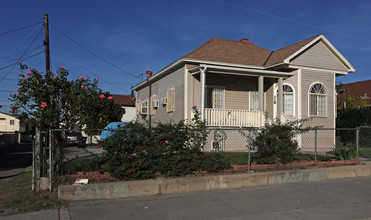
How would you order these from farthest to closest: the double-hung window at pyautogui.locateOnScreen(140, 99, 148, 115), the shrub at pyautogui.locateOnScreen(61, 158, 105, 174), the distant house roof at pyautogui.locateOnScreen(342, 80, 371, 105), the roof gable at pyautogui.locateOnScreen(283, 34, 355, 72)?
the distant house roof at pyautogui.locateOnScreen(342, 80, 371, 105)
the double-hung window at pyautogui.locateOnScreen(140, 99, 148, 115)
the roof gable at pyautogui.locateOnScreen(283, 34, 355, 72)
the shrub at pyautogui.locateOnScreen(61, 158, 105, 174)

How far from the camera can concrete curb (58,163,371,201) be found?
19.6 feet

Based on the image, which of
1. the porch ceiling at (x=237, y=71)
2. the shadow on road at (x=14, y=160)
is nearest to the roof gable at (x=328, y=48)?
the porch ceiling at (x=237, y=71)

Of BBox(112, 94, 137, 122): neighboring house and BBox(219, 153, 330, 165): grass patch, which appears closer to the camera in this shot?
BBox(219, 153, 330, 165): grass patch

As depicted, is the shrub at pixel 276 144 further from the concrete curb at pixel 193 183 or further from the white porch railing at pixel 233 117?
the white porch railing at pixel 233 117

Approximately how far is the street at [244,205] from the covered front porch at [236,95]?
665 cm

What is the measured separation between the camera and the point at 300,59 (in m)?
14.7

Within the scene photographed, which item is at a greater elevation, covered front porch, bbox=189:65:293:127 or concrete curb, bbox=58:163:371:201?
covered front porch, bbox=189:65:293:127

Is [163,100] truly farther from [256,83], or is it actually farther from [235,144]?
[256,83]

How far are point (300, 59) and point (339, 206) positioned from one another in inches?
400

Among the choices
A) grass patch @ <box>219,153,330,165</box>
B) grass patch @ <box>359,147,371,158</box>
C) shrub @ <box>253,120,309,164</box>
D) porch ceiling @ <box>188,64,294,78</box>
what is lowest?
grass patch @ <box>219,153,330,165</box>

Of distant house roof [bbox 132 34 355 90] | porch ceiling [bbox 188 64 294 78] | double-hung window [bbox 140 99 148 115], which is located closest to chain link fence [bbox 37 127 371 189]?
porch ceiling [bbox 188 64 294 78]

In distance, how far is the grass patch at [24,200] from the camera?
17.9ft

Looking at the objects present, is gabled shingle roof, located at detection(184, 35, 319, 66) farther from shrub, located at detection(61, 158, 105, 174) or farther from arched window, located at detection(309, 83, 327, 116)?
shrub, located at detection(61, 158, 105, 174)

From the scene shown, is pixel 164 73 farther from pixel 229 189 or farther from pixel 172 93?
pixel 229 189
